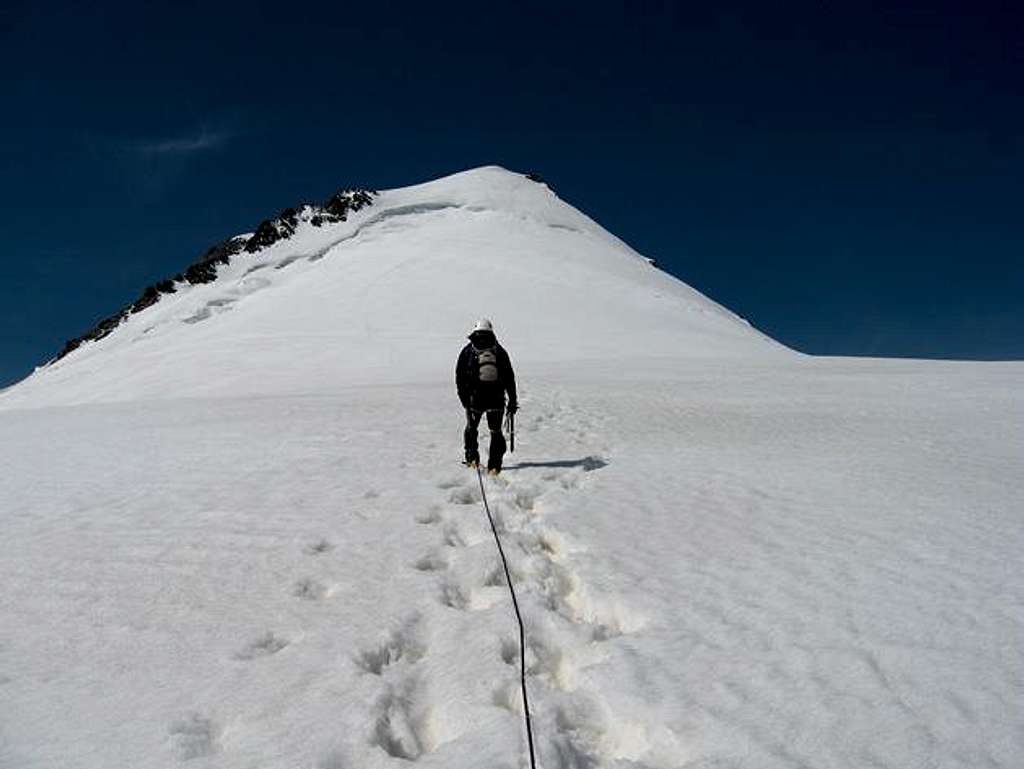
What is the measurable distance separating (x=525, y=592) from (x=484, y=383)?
4.69m

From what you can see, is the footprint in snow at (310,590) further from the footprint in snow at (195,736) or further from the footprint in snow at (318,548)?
the footprint in snow at (195,736)

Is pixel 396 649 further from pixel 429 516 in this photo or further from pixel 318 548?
pixel 429 516

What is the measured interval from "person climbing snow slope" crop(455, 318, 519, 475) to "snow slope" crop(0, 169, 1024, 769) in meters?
0.67

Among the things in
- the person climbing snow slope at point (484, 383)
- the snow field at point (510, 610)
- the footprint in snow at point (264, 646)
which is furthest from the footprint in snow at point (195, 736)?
the person climbing snow slope at point (484, 383)

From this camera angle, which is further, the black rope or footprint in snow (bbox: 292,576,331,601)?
footprint in snow (bbox: 292,576,331,601)

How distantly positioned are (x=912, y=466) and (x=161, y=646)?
9053 millimetres

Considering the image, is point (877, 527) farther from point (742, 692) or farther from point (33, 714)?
point (33, 714)

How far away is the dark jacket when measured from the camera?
955cm

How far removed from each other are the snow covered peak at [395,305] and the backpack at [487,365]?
13461 millimetres

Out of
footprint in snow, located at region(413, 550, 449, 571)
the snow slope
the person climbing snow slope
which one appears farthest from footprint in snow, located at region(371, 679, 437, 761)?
the person climbing snow slope

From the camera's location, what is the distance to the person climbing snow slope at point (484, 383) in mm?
9445

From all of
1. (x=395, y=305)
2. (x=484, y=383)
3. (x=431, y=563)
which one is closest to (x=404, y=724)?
(x=431, y=563)

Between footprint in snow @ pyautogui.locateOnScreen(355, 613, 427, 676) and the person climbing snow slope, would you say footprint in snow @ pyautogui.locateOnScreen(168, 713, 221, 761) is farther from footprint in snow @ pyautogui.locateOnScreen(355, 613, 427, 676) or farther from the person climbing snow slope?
the person climbing snow slope

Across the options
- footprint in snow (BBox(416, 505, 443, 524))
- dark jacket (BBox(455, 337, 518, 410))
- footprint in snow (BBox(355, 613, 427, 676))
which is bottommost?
footprint in snow (BBox(355, 613, 427, 676))
